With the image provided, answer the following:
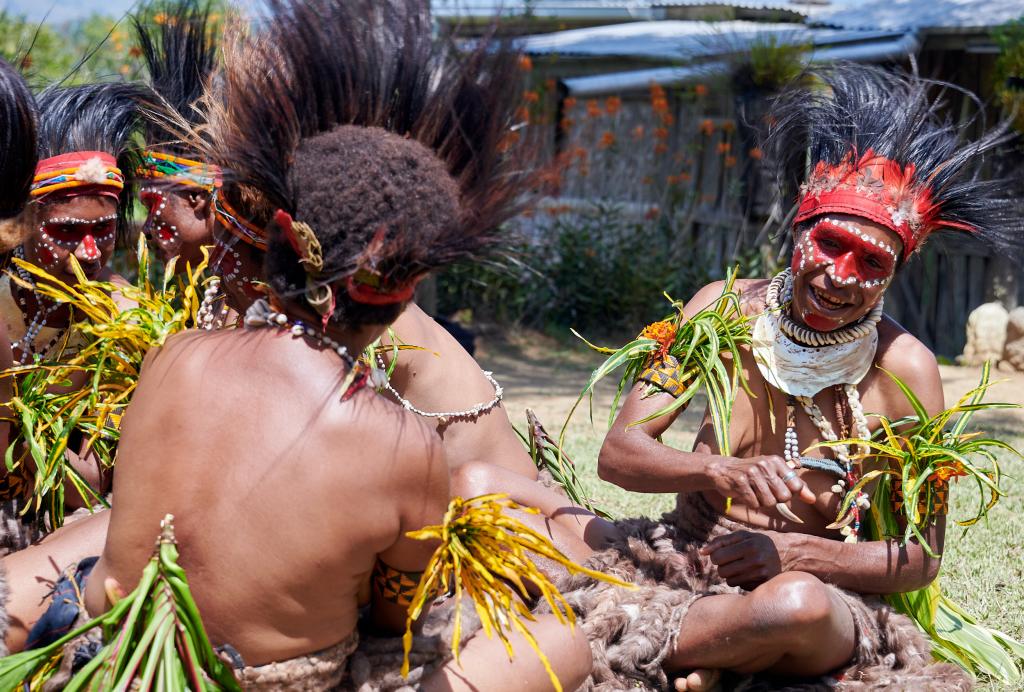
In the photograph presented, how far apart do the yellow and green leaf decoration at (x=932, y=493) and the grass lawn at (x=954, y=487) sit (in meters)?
0.16

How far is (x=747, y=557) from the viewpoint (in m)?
3.40

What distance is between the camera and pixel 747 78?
35.3ft

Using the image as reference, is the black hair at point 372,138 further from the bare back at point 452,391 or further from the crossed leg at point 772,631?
the crossed leg at point 772,631

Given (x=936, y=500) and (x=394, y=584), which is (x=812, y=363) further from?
(x=394, y=584)

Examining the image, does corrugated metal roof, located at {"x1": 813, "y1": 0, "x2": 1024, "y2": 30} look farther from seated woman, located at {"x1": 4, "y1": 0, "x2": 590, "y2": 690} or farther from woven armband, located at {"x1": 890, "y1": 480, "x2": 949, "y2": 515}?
seated woman, located at {"x1": 4, "y1": 0, "x2": 590, "y2": 690}

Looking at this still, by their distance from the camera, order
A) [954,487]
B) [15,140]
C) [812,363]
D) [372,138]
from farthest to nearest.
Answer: [954,487], [812,363], [15,140], [372,138]

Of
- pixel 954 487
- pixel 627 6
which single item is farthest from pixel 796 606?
pixel 627 6

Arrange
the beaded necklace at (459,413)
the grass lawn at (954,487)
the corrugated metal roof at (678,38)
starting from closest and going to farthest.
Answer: the beaded necklace at (459,413)
the grass lawn at (954,487)
the corrugated metal roof at (678,38)

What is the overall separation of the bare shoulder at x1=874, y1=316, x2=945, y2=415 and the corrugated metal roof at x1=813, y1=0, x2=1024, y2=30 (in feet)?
26.5

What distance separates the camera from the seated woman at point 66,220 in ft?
12.5

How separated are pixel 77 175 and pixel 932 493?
3057 mm

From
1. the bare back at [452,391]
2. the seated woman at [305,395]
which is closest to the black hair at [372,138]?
the seated woman at [305,395]

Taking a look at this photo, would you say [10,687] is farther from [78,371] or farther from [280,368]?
[78,371]

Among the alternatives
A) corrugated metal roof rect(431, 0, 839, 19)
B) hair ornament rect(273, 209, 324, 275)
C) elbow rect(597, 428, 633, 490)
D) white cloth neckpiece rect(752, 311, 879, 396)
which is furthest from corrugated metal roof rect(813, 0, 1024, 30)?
hair ornament rect(273, 209, 324, 275)
